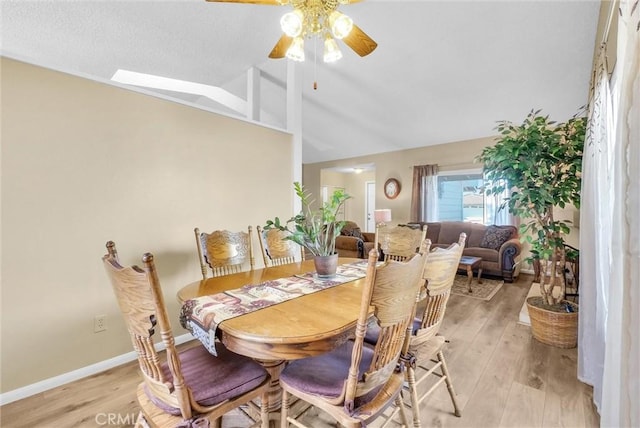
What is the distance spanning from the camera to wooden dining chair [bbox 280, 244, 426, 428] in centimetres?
94

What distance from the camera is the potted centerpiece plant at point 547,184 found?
90.0 inches

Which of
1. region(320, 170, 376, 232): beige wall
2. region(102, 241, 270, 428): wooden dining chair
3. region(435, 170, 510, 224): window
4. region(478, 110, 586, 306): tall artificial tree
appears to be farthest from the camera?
region(320, 170, 376, 232): beige wall

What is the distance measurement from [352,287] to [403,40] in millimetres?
2980

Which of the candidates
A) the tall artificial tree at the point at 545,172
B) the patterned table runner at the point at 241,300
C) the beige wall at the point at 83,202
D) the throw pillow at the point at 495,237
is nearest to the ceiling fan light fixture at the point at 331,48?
the beige wall at the point at 83,202

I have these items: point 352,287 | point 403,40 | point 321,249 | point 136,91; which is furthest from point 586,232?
point 136,91

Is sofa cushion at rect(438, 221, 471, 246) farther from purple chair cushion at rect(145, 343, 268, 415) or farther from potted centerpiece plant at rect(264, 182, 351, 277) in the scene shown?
purple chair cushion at rect(145, 343, 268, 415)

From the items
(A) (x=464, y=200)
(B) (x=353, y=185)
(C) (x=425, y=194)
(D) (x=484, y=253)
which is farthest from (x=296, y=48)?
(B) (x=353, y=185)

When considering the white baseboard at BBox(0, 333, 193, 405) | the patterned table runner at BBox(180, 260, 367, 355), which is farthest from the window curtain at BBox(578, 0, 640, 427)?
the white baseboard at BBox(0, 333, 193, 405)

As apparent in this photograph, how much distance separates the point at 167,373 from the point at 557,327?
2855mm

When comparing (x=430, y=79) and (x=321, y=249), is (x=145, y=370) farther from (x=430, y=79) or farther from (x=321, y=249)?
(x=430, y=79)

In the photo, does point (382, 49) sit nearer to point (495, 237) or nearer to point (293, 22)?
point (293, 22)

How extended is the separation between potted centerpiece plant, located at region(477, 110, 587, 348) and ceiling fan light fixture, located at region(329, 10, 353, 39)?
1613 mm

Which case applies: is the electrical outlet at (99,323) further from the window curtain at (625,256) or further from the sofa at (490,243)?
the sofa at (490,243)

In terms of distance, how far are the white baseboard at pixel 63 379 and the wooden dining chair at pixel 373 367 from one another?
5.46ft
